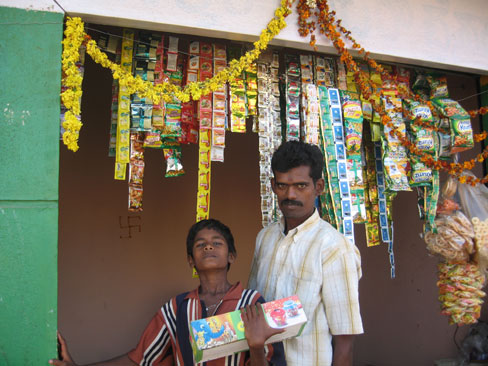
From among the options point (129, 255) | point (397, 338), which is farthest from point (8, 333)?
point (397, 338)

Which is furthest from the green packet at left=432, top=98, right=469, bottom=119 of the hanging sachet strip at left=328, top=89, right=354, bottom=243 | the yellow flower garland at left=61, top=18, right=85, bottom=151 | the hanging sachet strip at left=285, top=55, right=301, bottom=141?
the yellow flower garland at left=61, top=18, right=85, bottom=151

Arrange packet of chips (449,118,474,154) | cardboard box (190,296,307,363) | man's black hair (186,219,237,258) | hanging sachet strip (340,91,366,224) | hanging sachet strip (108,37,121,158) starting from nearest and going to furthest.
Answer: cardboard box (190,296,307,363) < man's black hair (186,219,237,258) < hanging sachet strip (108,37,121,158) < hanging sachet strip (340,91,366,224) < packet of chips (449,118,474,154)

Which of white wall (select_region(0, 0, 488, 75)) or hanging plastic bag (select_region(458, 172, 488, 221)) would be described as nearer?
white wall (select_region(0, 0, 488, 75))

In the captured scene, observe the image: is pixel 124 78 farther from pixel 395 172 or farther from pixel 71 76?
pixel 395 172

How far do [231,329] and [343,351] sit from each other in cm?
52

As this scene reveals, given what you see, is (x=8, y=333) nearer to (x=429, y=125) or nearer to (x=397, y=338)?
(x=429, y=125)

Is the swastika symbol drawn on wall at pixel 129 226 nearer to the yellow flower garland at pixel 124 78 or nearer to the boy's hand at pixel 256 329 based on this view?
the yellow flower garland at pixel 124 78

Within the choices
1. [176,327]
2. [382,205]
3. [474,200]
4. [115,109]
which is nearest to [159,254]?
[115,109]

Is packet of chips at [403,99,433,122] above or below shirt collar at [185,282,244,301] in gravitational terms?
above

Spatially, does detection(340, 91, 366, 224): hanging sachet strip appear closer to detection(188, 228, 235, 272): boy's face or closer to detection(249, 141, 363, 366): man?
detection(249, 141, 363, 366): man

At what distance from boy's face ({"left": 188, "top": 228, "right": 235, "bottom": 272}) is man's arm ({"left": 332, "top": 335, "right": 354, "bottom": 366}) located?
0.56 m

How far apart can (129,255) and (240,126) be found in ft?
5.94

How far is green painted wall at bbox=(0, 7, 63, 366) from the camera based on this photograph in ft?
5.75

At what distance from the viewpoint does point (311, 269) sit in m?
1.85
